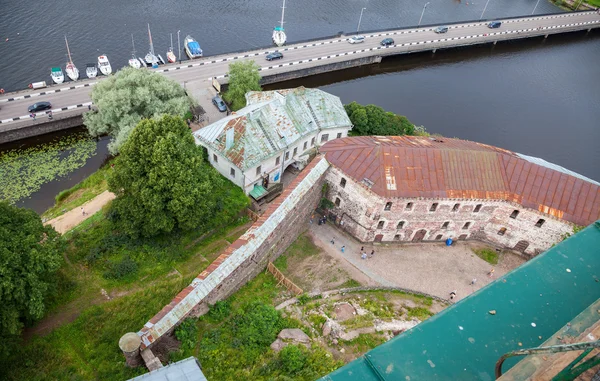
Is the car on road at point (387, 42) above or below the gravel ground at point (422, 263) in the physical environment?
above

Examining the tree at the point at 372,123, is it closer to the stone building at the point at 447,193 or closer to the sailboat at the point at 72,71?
the stone building at the point at 447,193

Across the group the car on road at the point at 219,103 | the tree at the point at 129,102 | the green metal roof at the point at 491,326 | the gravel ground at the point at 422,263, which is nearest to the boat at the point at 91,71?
the tree at the point at 129,102

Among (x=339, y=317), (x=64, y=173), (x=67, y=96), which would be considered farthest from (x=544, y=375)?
(x=67, y=96)

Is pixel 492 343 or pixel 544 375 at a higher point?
pixel 544 375

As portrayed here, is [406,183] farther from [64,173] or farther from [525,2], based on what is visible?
[525,2]

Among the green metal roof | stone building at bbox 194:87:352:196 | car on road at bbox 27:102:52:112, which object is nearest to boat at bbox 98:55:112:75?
car on road at bbox 27:102:52:112

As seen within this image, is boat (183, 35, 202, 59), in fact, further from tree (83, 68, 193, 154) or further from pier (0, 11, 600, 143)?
tree (83, 68, 193, 154)
